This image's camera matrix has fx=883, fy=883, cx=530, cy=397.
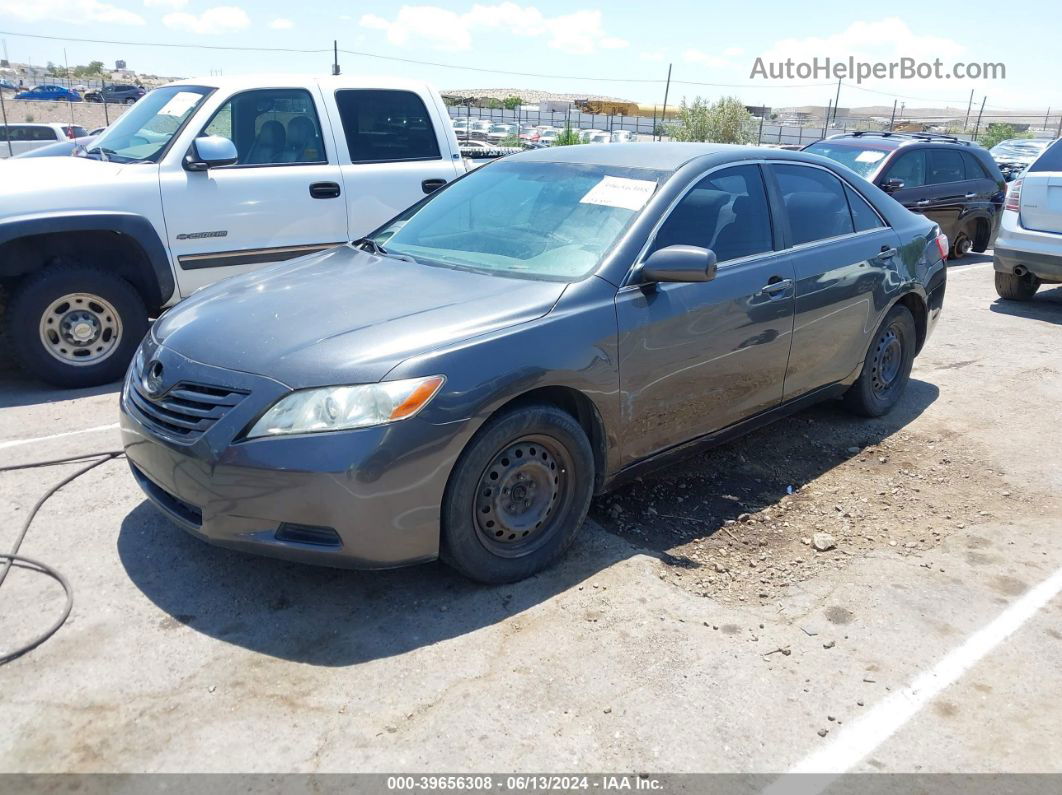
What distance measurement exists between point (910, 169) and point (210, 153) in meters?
9.24

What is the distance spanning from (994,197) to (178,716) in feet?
43.7

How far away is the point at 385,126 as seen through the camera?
23.0 feet

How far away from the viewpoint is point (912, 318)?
18.9ft

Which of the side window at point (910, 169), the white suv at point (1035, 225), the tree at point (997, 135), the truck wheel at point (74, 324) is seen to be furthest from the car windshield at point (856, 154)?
the tree at point (997, 135)

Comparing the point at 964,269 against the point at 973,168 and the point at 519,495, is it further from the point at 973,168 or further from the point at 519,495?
the point at 519,495

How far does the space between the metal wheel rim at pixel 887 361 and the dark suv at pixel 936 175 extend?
5.87 m

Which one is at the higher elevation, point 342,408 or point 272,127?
point 272,127

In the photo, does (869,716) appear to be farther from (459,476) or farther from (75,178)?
(75,178)

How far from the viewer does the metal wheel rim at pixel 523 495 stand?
3389mm

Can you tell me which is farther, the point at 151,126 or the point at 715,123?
the point at 715,123

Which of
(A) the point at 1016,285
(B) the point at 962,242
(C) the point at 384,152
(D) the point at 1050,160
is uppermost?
(C) the point at 384,152

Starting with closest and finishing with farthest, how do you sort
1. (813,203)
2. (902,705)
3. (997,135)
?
(902,705), (813,203), (997,135)

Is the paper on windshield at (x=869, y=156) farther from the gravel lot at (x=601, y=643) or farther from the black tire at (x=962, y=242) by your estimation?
the gravel lot at (x=601, y=643)

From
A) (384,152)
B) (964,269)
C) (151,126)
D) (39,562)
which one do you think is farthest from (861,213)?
(964,269)
